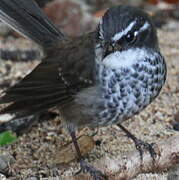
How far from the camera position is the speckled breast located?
444cm

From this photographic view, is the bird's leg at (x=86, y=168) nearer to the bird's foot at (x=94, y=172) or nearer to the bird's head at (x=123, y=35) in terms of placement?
the bird's foot at (x=94, y=172)

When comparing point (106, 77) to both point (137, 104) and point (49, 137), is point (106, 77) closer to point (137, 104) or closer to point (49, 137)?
point (137, 104)

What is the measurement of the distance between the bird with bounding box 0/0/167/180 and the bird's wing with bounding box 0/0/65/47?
422 millimetres

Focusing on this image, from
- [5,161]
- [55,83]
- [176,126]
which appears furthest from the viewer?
[176,126]

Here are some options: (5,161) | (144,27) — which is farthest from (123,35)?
(5,161)

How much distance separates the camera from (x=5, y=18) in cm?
514

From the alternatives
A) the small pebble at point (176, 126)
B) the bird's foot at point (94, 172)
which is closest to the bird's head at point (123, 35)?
the bird's foot at point (94, 172)

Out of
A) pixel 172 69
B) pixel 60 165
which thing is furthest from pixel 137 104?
pixel 172 69

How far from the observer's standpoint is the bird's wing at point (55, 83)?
4.55 meters

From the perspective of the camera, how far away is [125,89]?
4.45 metres

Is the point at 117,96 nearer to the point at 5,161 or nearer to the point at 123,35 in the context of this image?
the point at 123,35

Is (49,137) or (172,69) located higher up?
(172,69)

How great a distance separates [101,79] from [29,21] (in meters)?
1.12

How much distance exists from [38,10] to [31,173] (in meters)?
1.51
